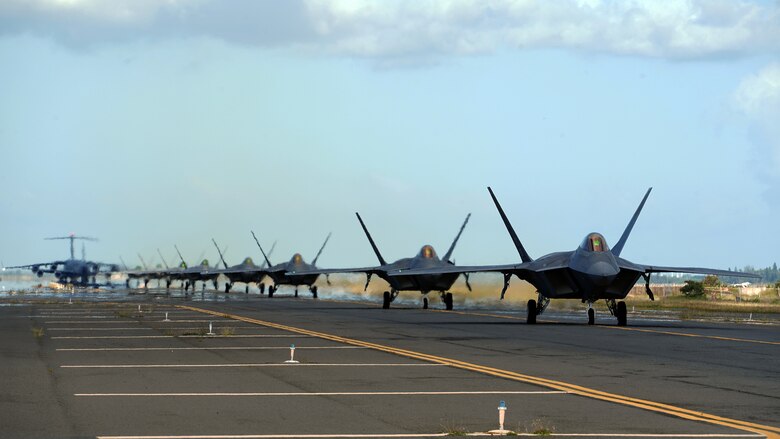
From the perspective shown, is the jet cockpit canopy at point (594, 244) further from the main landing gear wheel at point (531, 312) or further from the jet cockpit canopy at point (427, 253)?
the jet cockpit canopy at point (427, 253)

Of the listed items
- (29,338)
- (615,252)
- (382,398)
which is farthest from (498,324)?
(382,398)

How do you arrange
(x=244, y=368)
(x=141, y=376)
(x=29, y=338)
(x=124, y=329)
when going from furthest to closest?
(x=124, y=329) < (x=29, y=338) < (x=244, y=368) < (x=141, y=376)

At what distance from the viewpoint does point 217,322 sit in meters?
39.3

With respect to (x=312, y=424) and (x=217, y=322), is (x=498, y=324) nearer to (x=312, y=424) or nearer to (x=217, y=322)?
(x=217, y=322)

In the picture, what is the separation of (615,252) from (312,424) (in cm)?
2658

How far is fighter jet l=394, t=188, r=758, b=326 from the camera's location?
35250mm

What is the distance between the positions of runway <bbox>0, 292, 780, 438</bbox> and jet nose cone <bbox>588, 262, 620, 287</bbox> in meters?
2.10

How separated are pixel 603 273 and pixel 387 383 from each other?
18.2m

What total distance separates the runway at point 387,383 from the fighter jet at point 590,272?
245 centimetres

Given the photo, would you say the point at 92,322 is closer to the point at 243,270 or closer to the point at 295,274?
the point at 295,274

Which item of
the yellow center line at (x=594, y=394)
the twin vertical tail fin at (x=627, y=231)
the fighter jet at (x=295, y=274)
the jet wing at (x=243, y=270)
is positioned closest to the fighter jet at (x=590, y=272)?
the twin vertical tail fin at (x=627, y=231)

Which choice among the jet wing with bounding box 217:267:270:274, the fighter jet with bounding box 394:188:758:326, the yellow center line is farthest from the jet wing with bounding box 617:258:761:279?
the jet wing with bounding box 217:267:270:274

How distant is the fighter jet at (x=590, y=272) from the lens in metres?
35.2

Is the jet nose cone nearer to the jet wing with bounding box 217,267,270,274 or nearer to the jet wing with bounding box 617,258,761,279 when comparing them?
the jet wing with bounding box 617,258,761,279
